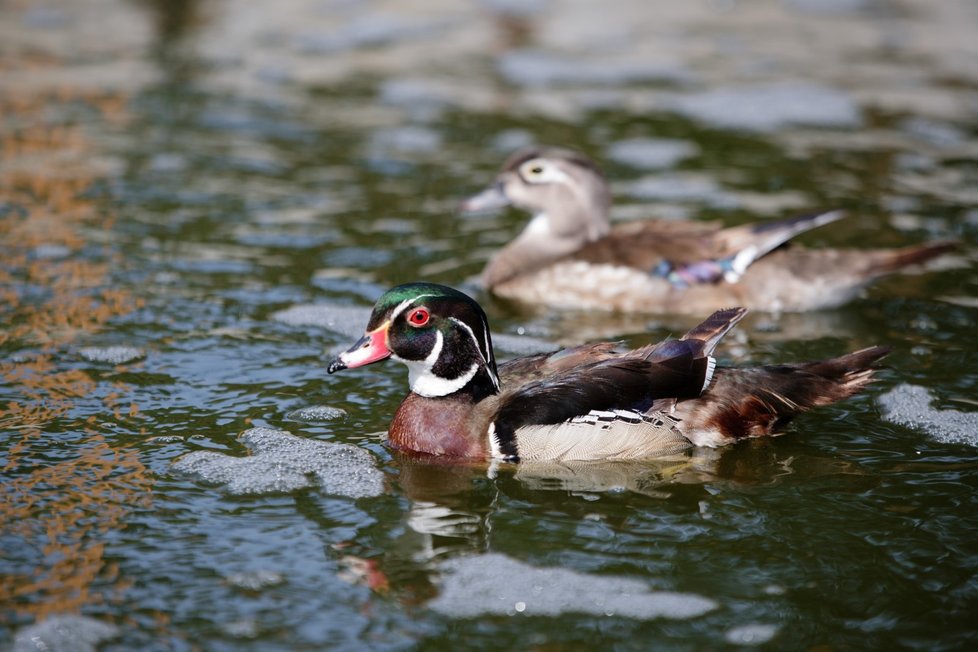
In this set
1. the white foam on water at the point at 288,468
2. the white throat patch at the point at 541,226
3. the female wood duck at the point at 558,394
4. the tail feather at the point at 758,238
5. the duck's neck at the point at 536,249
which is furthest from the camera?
the white throat patch at the point at 541,226

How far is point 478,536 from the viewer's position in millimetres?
5777

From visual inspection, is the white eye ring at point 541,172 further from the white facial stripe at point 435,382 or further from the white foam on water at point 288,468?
the white foam on water at point 288,468

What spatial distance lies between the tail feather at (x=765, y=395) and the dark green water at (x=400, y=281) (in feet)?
0.49

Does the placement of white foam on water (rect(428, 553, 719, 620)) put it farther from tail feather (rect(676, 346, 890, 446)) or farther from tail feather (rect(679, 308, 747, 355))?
tail feather (rect(679, 308, 747, 355))

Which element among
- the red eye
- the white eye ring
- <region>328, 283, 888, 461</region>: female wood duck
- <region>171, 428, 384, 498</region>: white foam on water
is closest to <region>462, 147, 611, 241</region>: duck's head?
the white eye ring

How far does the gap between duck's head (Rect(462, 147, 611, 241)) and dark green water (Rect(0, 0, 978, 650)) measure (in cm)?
61

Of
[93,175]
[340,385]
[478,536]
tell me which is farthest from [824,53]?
[478,536]

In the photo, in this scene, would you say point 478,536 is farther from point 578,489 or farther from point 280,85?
point 280,85

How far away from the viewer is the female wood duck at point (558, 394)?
636 centimetres

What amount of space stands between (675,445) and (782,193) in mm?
5174

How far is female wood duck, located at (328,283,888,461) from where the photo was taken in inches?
251

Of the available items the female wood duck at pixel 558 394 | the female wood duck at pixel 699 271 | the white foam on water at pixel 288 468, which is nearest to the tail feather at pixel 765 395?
the female wood duck at pixel 558 394

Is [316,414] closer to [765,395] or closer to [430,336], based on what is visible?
[430,336]

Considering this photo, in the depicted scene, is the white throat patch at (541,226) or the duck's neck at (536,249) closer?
the duck's neck at (536,249)
